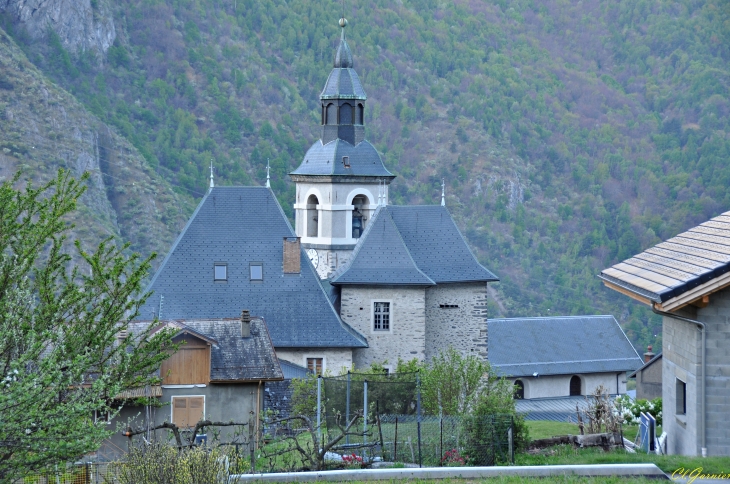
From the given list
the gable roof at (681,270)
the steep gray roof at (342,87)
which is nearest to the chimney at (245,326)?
the gable roof at (681,270)

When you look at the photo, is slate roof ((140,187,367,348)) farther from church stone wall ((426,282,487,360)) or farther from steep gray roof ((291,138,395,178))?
steep gray roof ((291,138,395,178))

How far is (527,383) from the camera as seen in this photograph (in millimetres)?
53125

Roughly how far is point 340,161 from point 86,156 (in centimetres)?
3921

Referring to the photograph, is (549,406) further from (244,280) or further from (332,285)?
(244,280)

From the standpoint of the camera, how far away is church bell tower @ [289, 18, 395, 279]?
42.5m

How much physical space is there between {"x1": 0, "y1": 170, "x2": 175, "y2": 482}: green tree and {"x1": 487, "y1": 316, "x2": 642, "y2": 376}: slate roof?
39.8 m

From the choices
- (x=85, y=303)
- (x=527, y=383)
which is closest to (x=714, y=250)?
(x=85, y=303)

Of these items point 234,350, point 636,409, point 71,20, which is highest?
point 71,20

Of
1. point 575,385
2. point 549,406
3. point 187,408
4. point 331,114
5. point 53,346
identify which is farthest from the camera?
point 575,385

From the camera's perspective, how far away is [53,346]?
12531 mm

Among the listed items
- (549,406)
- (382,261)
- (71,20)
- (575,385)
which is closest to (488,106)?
(71,20)

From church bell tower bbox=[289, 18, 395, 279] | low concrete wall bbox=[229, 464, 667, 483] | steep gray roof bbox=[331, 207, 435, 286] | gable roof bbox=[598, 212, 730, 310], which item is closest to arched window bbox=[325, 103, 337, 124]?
church bell tower bbox=[289, 18, 395, 279]

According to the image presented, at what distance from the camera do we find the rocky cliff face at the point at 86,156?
71625mm

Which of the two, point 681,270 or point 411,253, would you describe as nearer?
point 681,270
